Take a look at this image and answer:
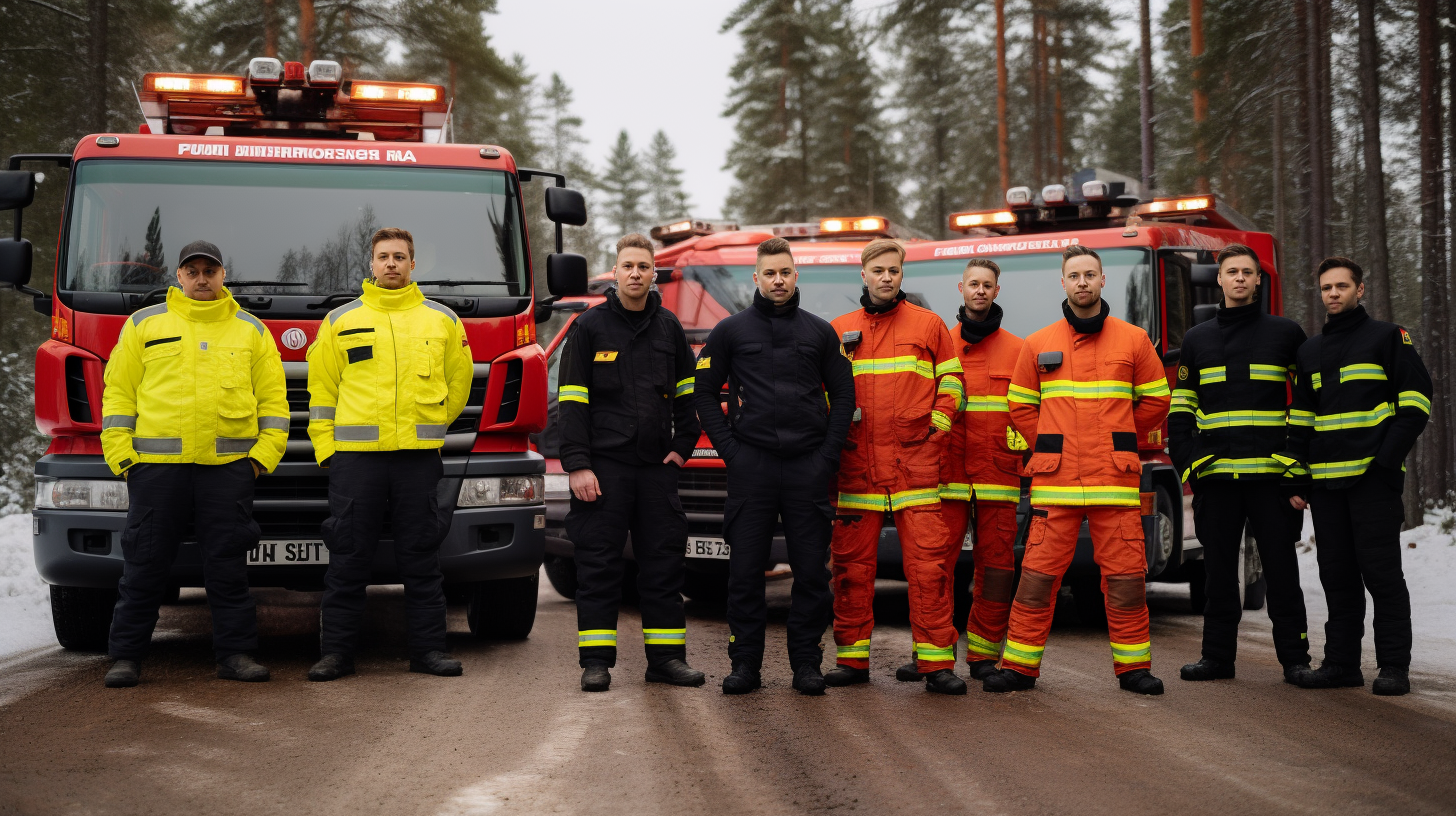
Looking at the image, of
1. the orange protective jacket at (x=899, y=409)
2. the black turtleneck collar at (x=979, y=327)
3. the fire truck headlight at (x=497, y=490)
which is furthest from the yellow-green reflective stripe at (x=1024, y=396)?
the fire truck headlight at (x=497, y=490)

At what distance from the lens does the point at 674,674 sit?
253 inches

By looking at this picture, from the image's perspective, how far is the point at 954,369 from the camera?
6418 millimetres

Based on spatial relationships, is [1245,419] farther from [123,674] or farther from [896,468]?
[123,674]

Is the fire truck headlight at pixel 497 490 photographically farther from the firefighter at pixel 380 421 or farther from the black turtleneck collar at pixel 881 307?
the black turtleneck collar at pixel 881 307

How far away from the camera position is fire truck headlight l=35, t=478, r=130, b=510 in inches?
257

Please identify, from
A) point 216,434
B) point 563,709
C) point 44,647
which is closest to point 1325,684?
point 563,709

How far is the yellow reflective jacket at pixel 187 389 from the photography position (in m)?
6.26

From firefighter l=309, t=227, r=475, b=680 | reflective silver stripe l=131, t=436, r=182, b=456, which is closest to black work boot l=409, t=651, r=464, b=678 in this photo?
firefighter l=309, t=227, r=475, b=680

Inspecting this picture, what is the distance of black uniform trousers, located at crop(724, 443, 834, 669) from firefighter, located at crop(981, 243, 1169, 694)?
933mm

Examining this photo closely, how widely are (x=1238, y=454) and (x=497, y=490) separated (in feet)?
12.6

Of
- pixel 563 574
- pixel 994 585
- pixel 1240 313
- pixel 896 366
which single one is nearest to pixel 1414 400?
pixel 1240 313

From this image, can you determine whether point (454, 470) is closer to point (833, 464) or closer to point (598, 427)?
point (598, 427)

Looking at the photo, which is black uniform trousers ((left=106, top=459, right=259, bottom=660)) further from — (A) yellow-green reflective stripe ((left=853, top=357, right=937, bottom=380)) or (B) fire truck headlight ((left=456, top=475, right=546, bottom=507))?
(A) yellow-green reflective stripe ((left=853, top=357, right=937, bottom=380))

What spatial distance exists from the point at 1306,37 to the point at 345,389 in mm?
15130
